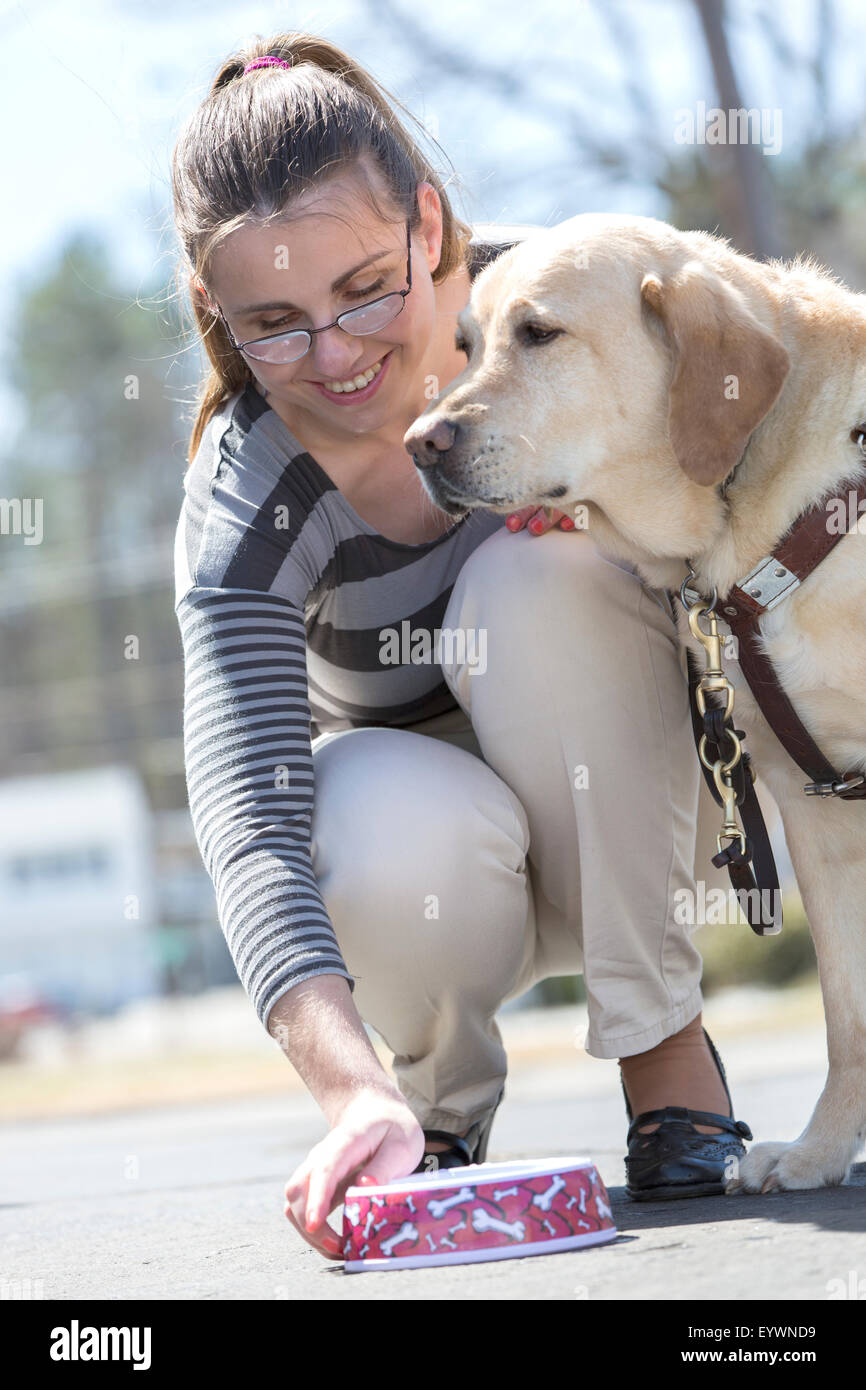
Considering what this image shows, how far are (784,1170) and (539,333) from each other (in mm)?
1300

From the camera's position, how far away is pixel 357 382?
237 cm

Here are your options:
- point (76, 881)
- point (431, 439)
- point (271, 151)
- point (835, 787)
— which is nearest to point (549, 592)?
point (431, 439)

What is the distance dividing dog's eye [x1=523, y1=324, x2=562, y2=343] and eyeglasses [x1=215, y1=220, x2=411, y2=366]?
204 millimetres

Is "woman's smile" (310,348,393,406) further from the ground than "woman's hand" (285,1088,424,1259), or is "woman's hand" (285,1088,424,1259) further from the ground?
"woman's smile" (310,348,393,406)

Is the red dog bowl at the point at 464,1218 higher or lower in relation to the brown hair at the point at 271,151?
lower

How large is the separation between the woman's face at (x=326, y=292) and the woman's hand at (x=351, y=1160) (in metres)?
1.13

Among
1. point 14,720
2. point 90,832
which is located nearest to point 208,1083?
point 90,832

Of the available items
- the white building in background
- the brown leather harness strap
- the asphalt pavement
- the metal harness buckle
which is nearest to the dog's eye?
the brown leather harness strap

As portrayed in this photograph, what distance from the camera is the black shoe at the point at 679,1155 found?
2170 millimetres

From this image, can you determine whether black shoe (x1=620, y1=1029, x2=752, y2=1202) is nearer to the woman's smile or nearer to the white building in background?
the woman's smile

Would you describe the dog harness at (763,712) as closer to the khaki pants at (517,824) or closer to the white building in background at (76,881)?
the khaki pants at (517,824)

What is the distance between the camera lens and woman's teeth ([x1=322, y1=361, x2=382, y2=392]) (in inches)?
92.7

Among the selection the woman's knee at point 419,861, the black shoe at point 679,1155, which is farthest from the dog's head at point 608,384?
the black shoe at point 679,1155

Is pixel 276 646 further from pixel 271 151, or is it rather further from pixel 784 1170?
pixel 784 1170
